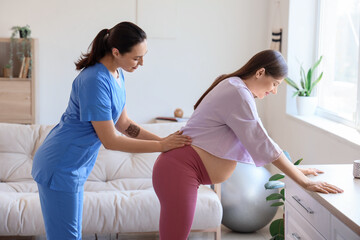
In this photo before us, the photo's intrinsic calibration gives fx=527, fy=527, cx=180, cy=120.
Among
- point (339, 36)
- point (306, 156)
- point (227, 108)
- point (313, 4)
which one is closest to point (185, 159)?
point (227, 108)

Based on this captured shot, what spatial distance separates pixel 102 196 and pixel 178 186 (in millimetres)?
1343

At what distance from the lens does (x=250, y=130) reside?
6.33ft

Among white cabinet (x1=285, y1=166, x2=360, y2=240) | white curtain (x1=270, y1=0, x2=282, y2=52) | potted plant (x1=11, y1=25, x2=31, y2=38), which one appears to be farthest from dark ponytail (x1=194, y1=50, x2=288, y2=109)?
potted plant (x1=11, y1=25, x2=31, y2=38)

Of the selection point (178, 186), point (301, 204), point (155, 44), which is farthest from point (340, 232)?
point (155, 44)

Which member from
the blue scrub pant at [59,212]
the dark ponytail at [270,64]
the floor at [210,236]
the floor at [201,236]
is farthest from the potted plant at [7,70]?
the dark ponytail at [270,64]

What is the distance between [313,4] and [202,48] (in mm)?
1151

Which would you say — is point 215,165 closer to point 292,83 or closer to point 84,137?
point 84,137

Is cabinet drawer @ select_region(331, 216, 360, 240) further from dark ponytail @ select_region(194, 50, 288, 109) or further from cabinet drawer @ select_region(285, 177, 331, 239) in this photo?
dark ponytail @ select_region(194, 50, 288, 109)

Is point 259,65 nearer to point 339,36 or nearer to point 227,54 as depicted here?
point 339,36

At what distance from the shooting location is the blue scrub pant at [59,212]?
2.04 meters

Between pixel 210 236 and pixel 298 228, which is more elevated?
pixel 298 228

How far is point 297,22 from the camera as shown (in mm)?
4133

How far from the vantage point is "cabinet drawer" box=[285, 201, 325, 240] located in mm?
1951

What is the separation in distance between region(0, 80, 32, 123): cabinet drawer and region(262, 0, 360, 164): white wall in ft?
6.97
